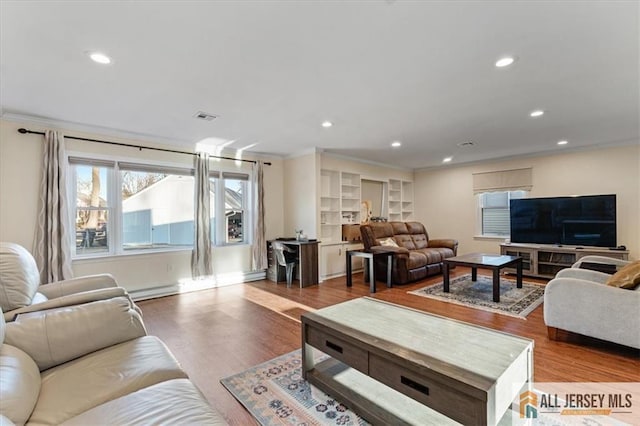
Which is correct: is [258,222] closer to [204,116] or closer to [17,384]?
[204,116]

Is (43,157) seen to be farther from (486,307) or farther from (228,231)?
(486,307)

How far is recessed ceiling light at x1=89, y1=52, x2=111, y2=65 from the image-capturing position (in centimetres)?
221

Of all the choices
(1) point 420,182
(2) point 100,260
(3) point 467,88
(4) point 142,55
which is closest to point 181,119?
(4) point 142,55

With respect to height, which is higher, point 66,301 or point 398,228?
point 398,228

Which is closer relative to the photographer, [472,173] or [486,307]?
[486,307]

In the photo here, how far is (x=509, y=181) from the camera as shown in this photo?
628 centimetres

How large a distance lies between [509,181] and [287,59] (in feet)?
19.3

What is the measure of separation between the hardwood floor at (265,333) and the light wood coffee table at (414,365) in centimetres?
68

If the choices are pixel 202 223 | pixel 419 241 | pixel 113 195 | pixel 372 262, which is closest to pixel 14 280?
pixel 113 195

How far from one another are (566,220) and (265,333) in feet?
18.1

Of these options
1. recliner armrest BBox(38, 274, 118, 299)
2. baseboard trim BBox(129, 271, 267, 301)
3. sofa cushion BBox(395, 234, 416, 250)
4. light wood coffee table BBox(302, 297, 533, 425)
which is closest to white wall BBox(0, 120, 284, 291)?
baseboard trim BBox(129, 271, 267, 301)

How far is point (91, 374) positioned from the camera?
57.7 inches

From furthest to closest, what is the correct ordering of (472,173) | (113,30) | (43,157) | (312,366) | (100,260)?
(472,173) < (100,260) < (43,157) < (312,366) < (113,30)

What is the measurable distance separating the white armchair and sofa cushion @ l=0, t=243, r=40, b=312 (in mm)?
4226
